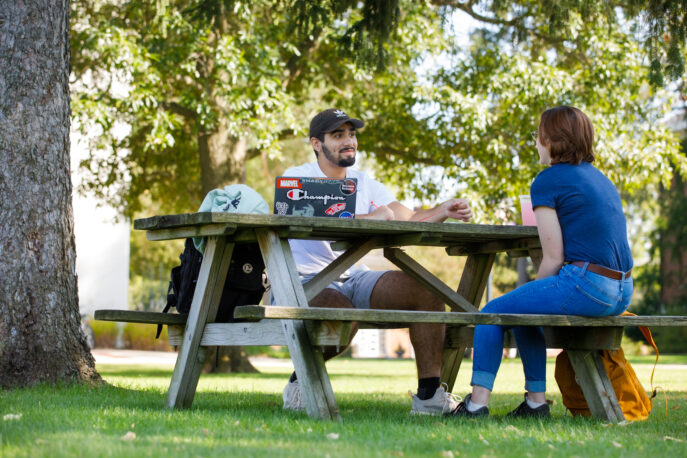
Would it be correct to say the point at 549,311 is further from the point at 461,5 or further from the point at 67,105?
the point at 461,5

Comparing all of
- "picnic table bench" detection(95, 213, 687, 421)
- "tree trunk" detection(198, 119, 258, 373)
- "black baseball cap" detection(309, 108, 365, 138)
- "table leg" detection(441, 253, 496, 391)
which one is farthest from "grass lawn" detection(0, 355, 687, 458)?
"tree trunk" detection(198, 119, 258, 373)

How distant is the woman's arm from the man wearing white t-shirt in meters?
0.92

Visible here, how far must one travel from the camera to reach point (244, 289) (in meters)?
5.40

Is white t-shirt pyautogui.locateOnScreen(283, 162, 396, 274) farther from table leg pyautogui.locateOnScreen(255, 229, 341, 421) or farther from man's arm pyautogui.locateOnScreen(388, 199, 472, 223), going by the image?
table leg pyautogui.locateOnScreen(255, 229, 341, 421)

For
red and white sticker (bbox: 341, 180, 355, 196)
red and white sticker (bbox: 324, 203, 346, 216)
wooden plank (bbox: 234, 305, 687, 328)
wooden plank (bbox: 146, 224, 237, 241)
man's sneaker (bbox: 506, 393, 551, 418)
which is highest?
red and white sticker (bbox: 341, 180, 355, 196)

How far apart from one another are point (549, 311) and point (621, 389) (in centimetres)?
78

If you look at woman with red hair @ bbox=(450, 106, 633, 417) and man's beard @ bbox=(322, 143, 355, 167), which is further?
man's beard @ bbox=(322, 143, 355, 167)

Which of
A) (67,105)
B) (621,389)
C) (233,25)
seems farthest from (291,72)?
(621,389)

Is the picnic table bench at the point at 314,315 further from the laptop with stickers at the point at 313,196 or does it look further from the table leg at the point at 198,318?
the laptop with stickers at the point at 313,196

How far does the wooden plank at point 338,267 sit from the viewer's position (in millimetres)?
4996

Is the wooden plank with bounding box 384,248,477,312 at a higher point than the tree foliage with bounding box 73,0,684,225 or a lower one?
lower

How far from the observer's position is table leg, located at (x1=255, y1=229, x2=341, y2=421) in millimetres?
4504

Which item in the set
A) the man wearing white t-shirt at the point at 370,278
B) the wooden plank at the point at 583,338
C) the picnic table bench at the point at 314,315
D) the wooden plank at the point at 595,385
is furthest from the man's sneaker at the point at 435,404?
the wooden plank at the point at 595,385

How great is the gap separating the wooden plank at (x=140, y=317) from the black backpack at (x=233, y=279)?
54 mm
